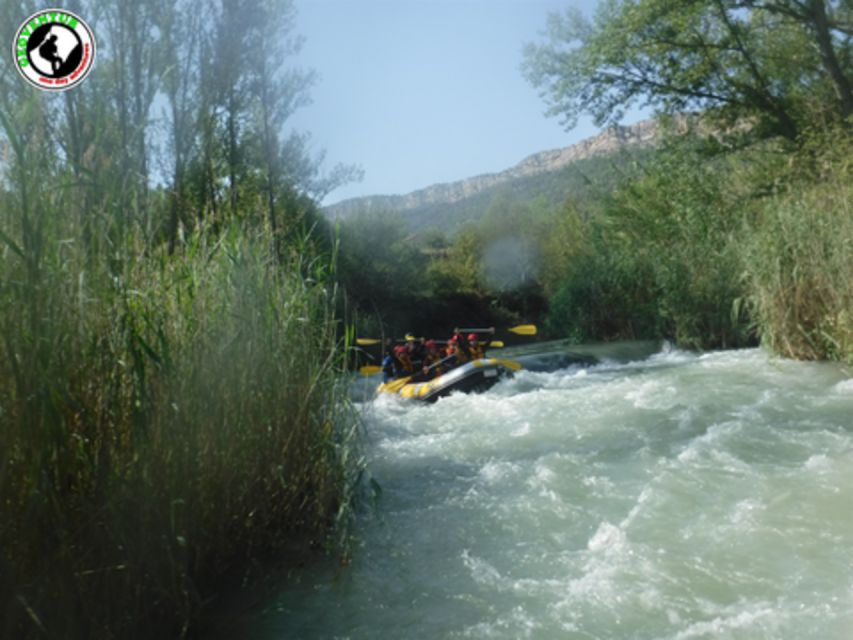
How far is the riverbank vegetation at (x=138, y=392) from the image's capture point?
2.01m

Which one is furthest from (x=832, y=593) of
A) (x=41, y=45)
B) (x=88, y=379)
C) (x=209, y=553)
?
A: (x=41, y=45)

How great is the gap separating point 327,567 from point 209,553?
2.09ft

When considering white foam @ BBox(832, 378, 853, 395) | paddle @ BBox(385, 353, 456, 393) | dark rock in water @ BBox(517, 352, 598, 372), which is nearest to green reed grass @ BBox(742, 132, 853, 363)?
white foam @ BBox(832, 378, 853, 395)

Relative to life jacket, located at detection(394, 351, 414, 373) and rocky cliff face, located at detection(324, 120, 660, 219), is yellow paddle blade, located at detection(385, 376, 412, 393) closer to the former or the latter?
life jacket, located at detection(394, 351, 414, 373)

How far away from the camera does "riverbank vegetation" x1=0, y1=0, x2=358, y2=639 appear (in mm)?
2008

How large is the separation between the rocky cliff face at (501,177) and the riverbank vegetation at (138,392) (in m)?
13.2

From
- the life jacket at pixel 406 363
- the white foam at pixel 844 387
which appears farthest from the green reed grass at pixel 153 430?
the life jacket at pixel 406 363

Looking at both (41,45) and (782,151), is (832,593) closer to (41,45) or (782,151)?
(41,45)

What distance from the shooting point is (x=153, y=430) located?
2.41m

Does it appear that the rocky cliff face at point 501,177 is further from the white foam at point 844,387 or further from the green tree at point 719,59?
the white foam at point 844,387

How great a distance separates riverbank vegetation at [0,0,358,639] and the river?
415 mm

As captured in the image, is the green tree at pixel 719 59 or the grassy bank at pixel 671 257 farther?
the green tree at pixel 719 59

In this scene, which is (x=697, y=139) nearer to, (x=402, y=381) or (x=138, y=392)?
(x=402, y=381)

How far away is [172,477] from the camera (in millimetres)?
2438
